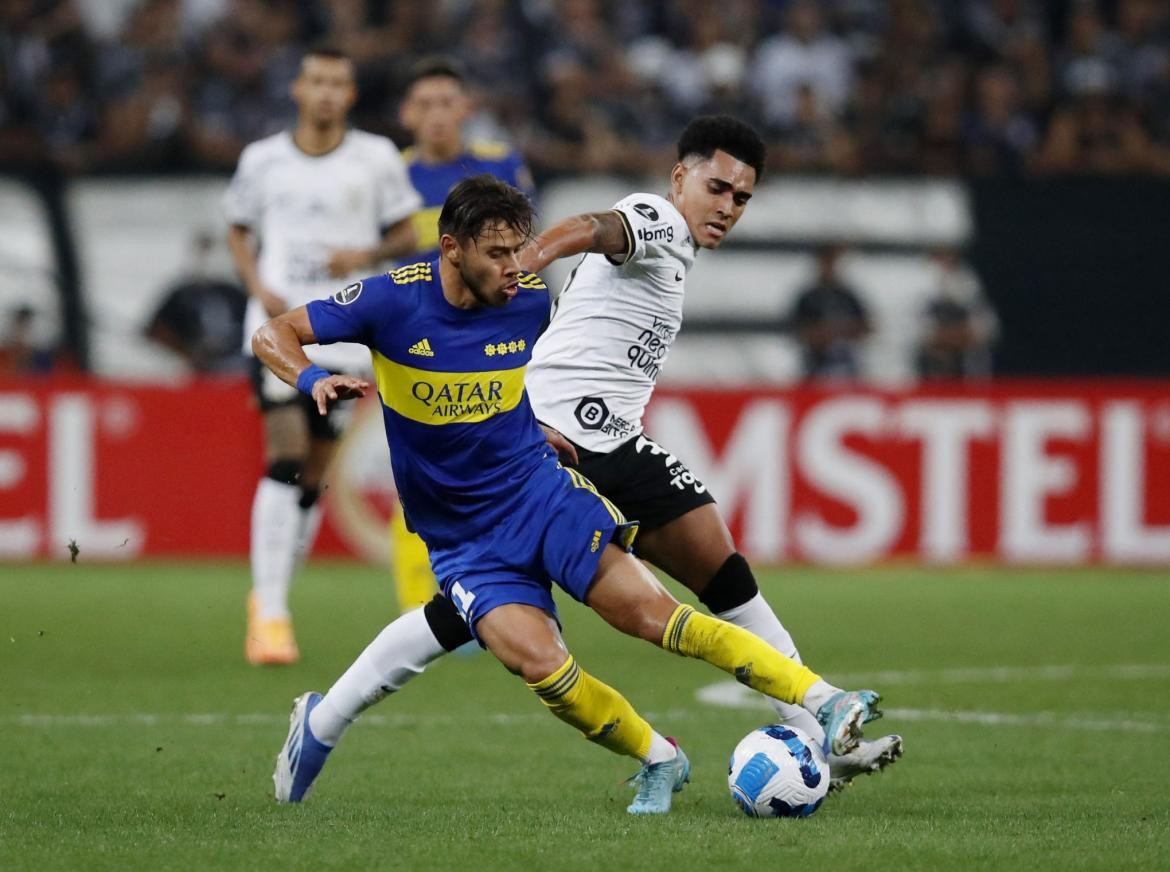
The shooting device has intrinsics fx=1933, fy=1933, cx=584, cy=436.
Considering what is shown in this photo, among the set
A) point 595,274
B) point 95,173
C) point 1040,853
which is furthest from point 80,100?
point 1040,853

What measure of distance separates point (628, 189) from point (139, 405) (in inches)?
157

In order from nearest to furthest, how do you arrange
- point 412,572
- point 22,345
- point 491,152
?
point 412,572 < point 491,152 < point 22,345

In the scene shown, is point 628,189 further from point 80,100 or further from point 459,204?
point 459,204

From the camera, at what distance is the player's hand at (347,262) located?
8586mm

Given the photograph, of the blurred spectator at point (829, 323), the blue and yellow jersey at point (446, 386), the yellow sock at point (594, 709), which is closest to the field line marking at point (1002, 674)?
the yellow sock at point (594, 709)

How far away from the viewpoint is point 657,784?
5340mm

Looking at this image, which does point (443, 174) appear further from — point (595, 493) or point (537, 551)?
point (537, 551)

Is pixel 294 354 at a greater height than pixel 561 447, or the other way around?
pixel 294 354

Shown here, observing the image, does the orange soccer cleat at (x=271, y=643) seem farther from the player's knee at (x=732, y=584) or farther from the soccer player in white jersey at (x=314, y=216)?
the player's knee at (x=732, y=584)

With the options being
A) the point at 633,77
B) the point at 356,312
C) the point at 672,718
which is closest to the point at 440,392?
the point at 356,312

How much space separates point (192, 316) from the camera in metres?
14.3

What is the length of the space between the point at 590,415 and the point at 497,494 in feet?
2.96

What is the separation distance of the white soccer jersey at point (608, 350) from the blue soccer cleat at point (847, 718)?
5.09ft

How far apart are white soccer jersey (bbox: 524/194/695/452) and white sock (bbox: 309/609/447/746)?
100 centimetres
